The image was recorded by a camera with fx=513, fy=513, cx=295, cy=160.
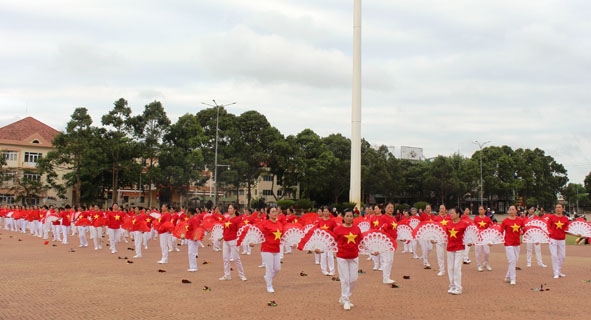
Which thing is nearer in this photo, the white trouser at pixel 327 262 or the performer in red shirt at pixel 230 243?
the performer in red shirt at pixel 230 243

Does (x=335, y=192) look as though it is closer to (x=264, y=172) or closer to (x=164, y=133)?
(x=264, y=172)

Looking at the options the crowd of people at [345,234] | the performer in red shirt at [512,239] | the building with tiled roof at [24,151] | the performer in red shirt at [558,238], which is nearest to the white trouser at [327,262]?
the crowd of people at [345,234]

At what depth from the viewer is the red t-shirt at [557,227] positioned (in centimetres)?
1500

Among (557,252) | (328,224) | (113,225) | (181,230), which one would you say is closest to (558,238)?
(557,252)

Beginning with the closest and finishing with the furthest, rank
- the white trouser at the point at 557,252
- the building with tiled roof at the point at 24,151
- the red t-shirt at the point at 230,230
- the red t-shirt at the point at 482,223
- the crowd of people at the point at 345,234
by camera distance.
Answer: the crowd of people at the point at 345,234 < the red t-shirt at the point at 230,230 < the white trouser at the point at 557,252 < the red t-shirt at the point at 482,223 < the building with tiled roof at the point at 24,151

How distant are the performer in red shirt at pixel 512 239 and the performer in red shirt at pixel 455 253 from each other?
2.48 metres

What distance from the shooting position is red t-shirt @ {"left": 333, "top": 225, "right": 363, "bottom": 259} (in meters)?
10.4

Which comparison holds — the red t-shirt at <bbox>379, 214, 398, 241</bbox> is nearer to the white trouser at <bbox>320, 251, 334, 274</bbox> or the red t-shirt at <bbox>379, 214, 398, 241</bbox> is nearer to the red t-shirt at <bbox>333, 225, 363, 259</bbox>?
the white trouser at <bbox>320, 251, 334, 274</bbox>

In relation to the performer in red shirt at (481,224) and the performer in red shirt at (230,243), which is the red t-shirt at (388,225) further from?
the performer in red shirt at (230,243)

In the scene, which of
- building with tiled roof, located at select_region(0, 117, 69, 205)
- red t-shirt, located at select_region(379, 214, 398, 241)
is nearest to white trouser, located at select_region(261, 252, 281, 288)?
red t-shirt, located at select_region(379, 214, 398, 241)

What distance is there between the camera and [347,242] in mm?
10414

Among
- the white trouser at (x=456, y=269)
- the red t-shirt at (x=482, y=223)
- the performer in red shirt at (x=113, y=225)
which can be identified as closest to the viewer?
the white trouser at (x=456, y=269)

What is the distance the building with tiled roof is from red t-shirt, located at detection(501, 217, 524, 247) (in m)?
56.1

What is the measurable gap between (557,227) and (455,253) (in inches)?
188
